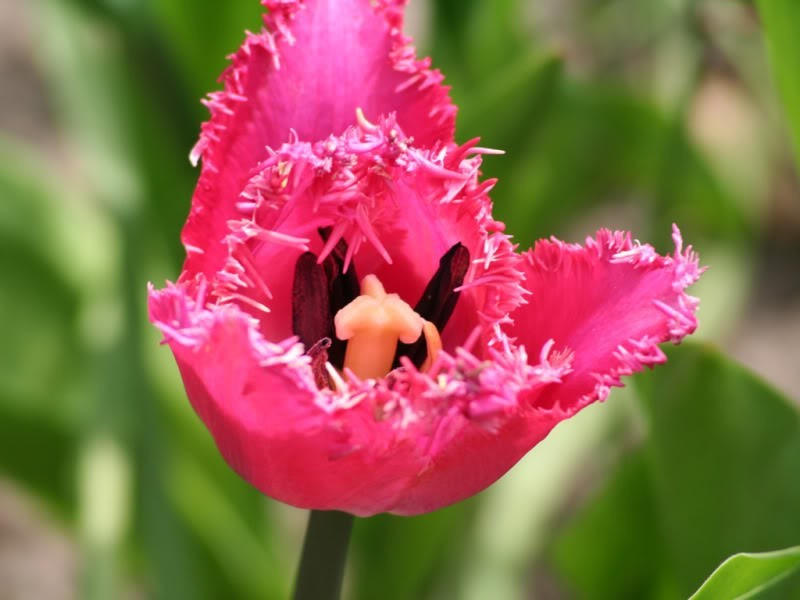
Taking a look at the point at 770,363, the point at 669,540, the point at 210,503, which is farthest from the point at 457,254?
the point at 770,363

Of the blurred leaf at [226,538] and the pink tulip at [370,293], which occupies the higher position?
Answer: the pink tulip at [370,293]

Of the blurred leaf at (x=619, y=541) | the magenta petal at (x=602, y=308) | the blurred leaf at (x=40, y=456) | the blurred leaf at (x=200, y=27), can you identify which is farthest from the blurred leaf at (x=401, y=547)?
the magenta petal at (x=602, y=308)

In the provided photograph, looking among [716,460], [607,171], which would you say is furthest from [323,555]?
[607,171]

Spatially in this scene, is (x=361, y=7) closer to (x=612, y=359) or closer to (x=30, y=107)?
(x=612, y=359)

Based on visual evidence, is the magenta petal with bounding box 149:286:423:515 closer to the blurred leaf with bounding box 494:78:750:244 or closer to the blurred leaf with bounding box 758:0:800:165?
the blurred leaf with bounding box 758:0:800:165

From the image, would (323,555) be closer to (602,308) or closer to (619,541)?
(602,308)

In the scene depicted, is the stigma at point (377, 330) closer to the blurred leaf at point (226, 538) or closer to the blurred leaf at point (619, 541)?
the blurred leaf at point (619, 541)

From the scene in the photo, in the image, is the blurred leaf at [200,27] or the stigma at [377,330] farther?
the blurred leaf at [200,27]
